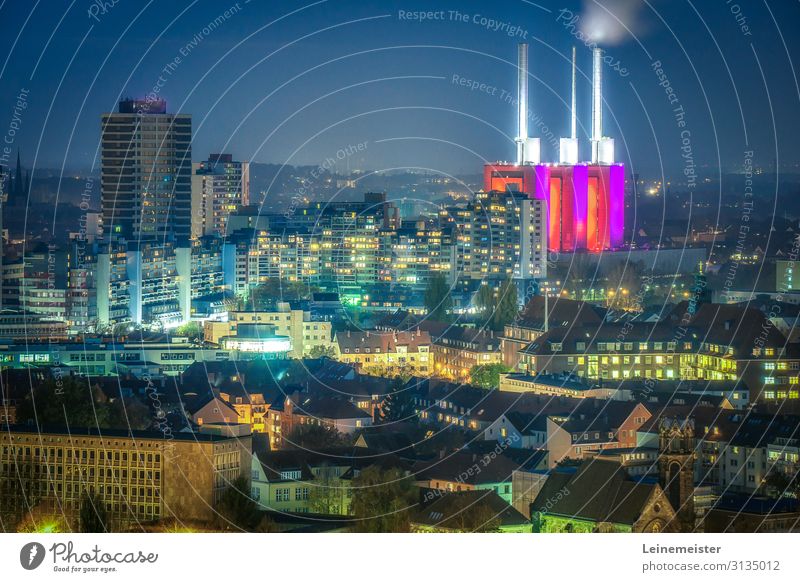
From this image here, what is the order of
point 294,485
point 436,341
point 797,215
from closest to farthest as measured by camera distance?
point 294,485
point 436,341
point 797,215

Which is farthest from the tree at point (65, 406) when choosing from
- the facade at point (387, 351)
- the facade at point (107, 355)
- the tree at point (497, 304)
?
the tree at point (497, 304)

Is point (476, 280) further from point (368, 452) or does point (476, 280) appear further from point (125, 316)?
point (368, 452)

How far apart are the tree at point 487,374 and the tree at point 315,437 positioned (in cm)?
384

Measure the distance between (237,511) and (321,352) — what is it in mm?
11467

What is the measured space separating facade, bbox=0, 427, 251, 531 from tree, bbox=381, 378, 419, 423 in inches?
136

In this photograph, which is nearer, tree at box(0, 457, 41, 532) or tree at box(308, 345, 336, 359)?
tree at box(0, 457, 41, 532)

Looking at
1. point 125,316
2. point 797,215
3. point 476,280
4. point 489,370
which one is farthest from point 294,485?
point 797,215

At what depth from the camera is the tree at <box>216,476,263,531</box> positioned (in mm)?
16500

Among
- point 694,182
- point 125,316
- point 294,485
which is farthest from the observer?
point 694,182

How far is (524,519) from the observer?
16969 millimetres

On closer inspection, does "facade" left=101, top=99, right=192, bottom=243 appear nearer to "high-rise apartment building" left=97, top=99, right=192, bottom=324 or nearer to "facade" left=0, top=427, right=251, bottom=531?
"high-rise apartment building" left=97, top=99, right=192, bottom=324

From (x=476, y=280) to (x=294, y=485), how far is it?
17622 millimetres

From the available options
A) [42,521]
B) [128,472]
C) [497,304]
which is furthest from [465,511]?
[497,304]

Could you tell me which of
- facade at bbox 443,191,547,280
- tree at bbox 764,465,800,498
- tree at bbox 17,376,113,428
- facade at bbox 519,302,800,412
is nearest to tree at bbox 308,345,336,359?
facade at bbox 519,302,800,412
